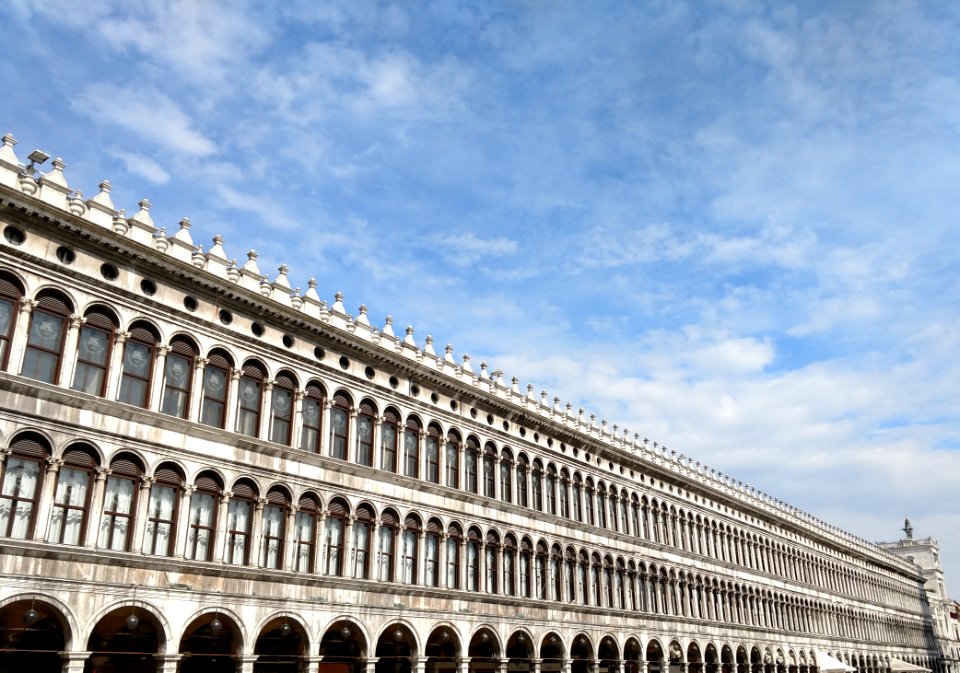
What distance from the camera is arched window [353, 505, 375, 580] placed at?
28.9 m

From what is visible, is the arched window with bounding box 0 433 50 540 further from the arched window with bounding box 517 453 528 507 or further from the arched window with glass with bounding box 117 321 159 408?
the arched window with bounding box 517 453 528 507

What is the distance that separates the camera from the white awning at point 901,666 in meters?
79.4

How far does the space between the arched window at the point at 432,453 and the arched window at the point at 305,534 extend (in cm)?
600

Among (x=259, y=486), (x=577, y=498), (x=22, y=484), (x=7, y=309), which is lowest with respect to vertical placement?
(x=22, y=484)

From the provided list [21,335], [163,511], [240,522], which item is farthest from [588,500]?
[21,335]

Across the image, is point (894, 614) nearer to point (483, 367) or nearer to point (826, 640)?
point (826, 640)

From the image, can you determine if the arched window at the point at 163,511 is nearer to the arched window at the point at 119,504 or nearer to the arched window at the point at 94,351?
the arched window at the point at 119,504

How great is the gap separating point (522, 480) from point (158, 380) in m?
18.4

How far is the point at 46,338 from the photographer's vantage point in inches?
883

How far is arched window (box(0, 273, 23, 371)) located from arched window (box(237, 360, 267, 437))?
6800 millimetres

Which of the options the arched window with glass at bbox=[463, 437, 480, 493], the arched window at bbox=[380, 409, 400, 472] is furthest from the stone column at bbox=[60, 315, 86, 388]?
the arched window with glass at bbox=[463, 437, 480, 493]

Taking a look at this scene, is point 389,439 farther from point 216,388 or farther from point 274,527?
point 216,388

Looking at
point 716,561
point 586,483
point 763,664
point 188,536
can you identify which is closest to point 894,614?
point 763,664

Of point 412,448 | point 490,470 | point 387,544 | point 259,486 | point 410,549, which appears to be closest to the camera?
point 259,486
